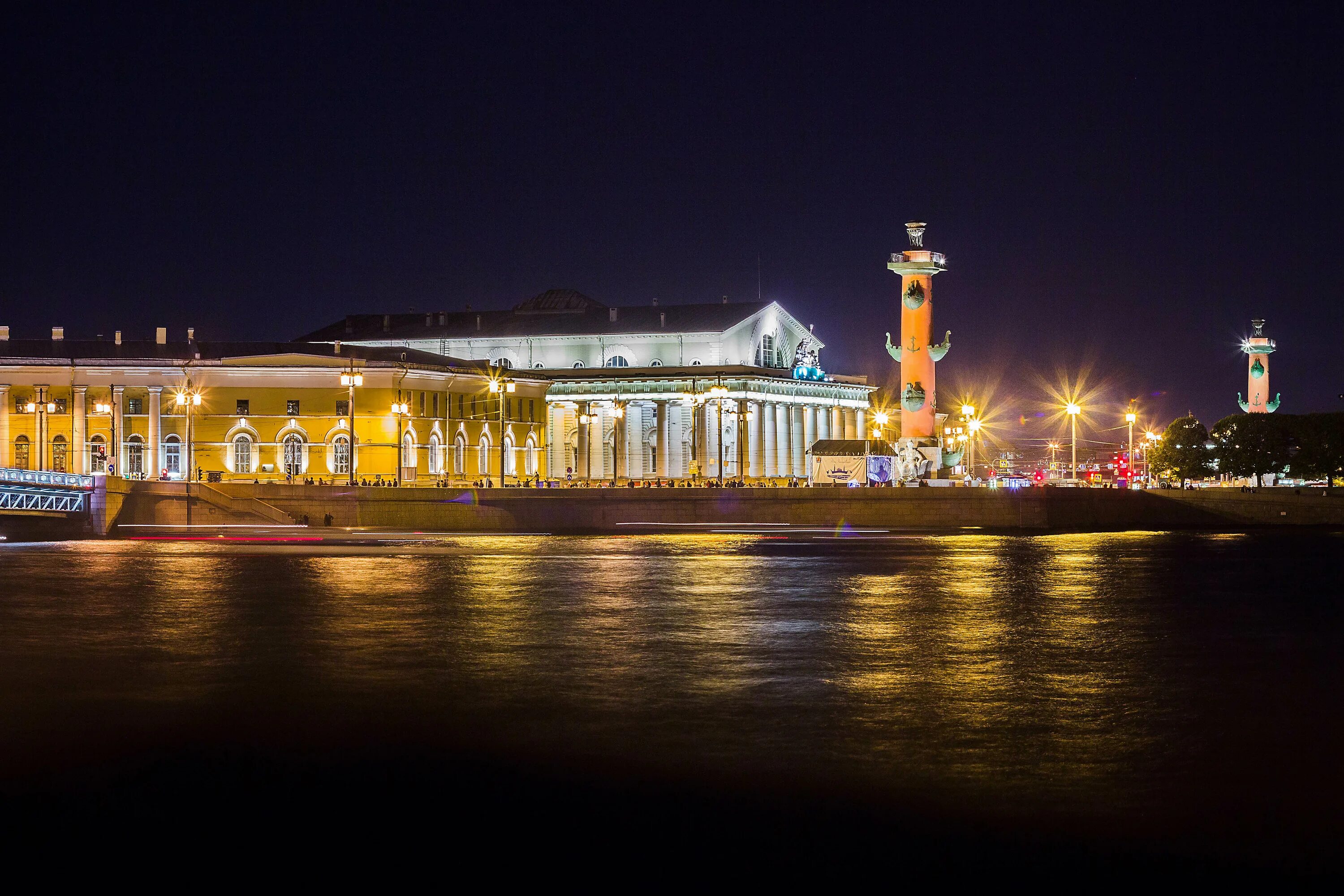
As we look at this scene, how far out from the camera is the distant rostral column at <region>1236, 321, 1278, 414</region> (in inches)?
4513

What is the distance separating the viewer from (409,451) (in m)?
81.5

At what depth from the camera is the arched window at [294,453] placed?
79.9m

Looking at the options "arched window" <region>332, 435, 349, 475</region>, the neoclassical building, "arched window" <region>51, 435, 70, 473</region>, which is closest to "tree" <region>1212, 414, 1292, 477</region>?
the neoclassical building

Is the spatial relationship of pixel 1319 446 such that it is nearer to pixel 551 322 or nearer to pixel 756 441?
pixel 756 441

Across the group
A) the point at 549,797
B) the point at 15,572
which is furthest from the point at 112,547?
the point at 549,797

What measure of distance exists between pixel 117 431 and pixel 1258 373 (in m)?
85.3

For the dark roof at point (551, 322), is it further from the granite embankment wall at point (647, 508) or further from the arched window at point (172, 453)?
the granite embankment wall at point (647, 508)

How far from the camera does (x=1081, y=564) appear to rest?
39719mm

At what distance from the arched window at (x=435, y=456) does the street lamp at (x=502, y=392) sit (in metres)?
3.13

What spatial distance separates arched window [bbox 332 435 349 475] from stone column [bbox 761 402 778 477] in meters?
30.0

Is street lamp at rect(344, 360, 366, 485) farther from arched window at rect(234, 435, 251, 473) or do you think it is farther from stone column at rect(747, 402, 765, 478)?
stone column at rect(747, 402, 765, 478)

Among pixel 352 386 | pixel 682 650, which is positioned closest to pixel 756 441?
pixel 352 386

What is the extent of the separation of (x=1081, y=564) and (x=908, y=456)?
1569 inches

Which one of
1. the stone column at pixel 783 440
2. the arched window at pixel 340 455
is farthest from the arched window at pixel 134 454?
the stone column at pixel 783 440
